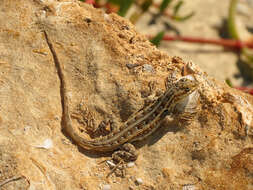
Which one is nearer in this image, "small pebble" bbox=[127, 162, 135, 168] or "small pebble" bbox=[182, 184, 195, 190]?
"small pebble" bbox=[182, 184, 195, 190]

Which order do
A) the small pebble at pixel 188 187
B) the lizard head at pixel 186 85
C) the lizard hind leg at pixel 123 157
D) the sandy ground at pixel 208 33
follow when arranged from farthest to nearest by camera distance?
the sandy ground at pixel 208 33 → the lizard head at pixel 186 85 → the lizard hind leg at pixel 123 157 → the small pebble at pixel 188 187

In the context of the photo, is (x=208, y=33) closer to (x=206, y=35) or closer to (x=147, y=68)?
(x=206, y=35)

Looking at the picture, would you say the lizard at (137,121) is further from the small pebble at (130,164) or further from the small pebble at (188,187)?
the small pebble at (188,187)

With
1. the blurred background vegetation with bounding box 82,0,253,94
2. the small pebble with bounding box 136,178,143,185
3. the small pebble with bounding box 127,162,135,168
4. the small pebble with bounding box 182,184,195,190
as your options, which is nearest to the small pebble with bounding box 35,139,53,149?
the small pebble with bounding box 127,162,135,168

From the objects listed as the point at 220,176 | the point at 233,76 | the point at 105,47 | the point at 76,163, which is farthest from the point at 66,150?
the point at 233,76

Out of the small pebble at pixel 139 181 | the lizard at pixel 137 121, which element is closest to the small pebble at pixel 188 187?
the small pebble at pixel 139 181

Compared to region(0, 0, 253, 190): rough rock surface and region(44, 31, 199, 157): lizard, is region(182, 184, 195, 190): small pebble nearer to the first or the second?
region(0, 0, 253, 190): rough rock surface

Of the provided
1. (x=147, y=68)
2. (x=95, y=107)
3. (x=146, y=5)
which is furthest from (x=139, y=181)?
(x=146, y=5)
